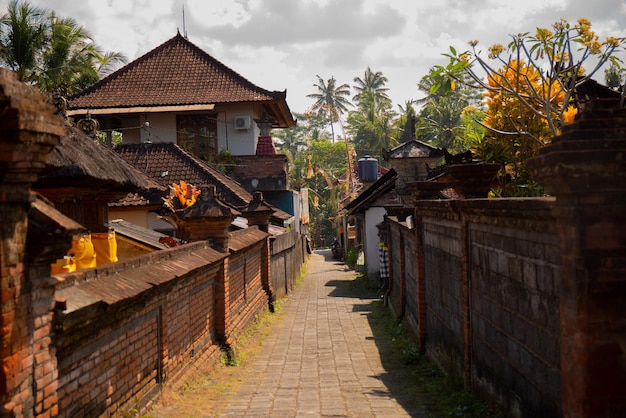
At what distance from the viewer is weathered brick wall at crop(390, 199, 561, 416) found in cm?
533

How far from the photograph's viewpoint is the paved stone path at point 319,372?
8.16m

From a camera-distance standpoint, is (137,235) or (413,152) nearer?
(137,235)

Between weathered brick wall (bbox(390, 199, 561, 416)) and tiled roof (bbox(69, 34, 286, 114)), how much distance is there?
16.2 m

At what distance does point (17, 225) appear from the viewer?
14.2 ft

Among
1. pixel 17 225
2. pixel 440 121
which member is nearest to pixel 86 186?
pixel 17 225

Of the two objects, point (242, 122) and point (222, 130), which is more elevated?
point (242, 122)

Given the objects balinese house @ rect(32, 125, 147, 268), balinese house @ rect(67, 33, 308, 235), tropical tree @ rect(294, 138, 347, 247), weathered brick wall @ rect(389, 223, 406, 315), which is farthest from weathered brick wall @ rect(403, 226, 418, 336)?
tropical tree @ rect(294, 138, 347, 247)

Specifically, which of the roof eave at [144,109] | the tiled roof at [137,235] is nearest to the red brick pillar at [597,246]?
the tiled roof at [137,235]

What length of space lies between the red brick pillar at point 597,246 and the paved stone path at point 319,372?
12.0ft

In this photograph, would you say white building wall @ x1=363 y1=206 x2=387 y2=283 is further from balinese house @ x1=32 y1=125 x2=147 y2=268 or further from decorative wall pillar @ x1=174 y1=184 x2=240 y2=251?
balinese house @ x1=32 y1=125 x2=147 y2=268

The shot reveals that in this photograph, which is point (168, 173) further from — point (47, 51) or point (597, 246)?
point (597, 246)

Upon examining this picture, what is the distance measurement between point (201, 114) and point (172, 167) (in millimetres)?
5638

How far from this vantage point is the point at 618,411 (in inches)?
172

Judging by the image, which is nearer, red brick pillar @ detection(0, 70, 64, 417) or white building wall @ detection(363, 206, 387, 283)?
red brick pillar @ detection(0, 70, 64, 417)
